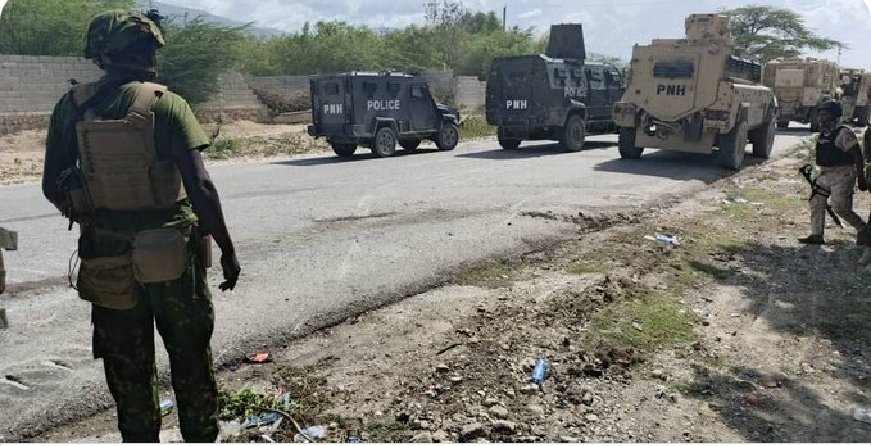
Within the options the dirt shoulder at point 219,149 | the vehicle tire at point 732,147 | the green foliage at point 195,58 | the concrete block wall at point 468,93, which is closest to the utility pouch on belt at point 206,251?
the dirt shoulder at point 219,149

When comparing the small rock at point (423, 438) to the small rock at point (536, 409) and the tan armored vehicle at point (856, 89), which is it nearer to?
the small rock at point (536, 409)

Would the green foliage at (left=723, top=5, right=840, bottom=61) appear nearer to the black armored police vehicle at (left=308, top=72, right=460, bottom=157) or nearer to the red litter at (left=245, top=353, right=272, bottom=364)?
the black armored police vehicle at (left=308, top=72, right=460, bottom=157)

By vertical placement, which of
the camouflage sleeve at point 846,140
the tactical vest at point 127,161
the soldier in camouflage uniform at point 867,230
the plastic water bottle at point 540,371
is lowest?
the plastic water bottle at point 540,371

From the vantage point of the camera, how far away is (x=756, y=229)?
297 inches

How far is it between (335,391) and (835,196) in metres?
5.52

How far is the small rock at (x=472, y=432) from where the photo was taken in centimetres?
296

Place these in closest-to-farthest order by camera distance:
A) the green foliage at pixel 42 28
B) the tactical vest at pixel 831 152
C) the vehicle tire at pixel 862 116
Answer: the tactical vest at pixel 831 152, the green foliage at pixel 42 28, the vehicle tire at pixel 862 116

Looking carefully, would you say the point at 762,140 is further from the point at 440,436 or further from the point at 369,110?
the point at 440,436

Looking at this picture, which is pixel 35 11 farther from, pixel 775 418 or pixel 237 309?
pixel 775 418

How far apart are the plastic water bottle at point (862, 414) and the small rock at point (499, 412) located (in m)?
1.68

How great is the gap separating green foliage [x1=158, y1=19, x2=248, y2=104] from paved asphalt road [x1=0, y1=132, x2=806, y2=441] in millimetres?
9667

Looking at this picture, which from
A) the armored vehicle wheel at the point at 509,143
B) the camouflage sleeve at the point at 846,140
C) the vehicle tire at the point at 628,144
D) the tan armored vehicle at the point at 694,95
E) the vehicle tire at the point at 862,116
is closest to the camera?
the camouflage sleeve at the point at 846,140

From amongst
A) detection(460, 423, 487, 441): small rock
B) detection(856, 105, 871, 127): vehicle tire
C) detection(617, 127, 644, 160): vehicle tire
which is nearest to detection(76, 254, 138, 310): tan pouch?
detection(460, 423, 487, 441): small rock

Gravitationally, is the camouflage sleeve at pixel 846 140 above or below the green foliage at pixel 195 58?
below
